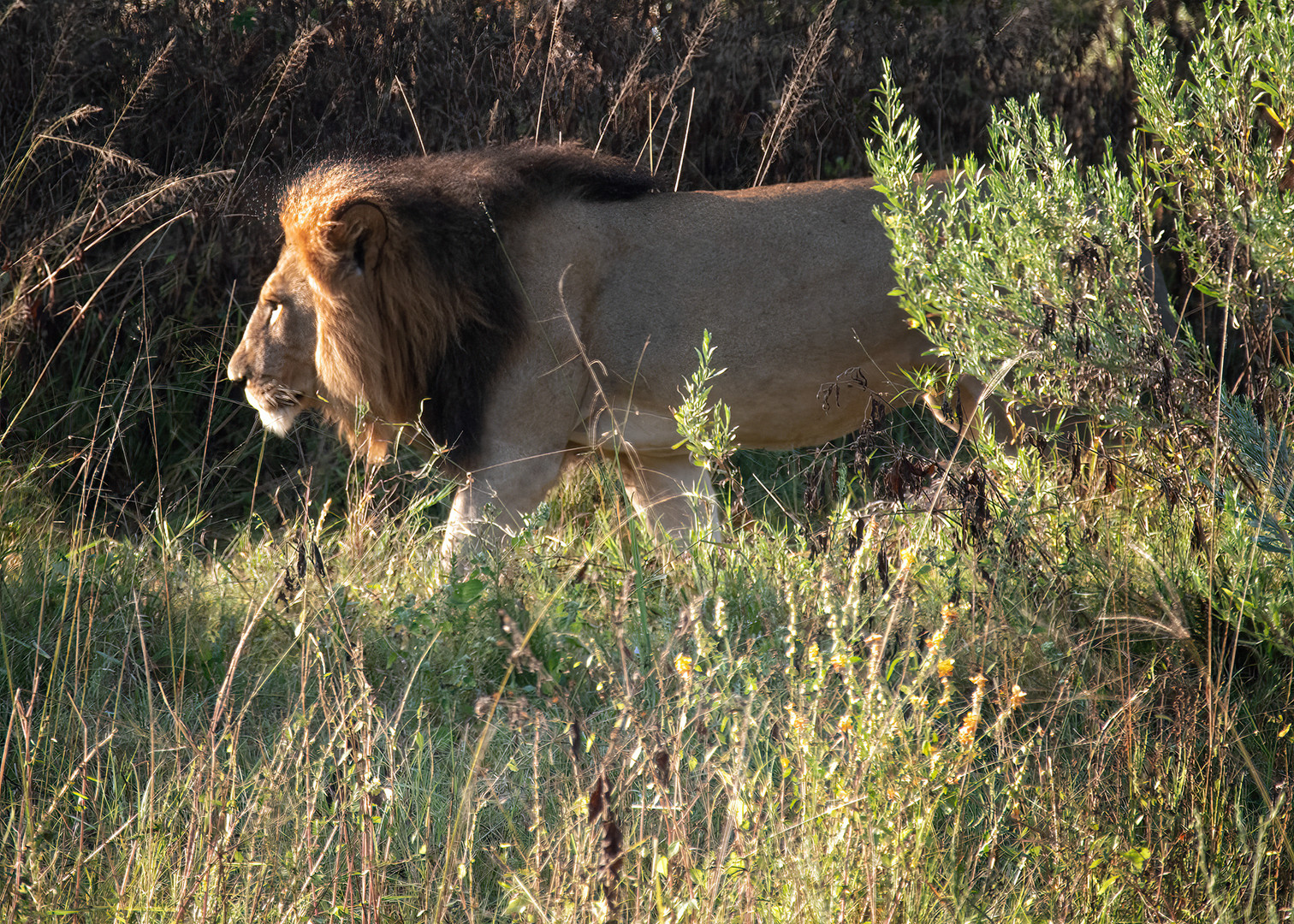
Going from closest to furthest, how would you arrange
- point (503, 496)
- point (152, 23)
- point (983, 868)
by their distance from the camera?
point (983, 868), point (503, 496), point (152, 23)

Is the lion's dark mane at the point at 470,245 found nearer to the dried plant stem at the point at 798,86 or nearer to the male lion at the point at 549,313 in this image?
the male lion at the point at 549,313

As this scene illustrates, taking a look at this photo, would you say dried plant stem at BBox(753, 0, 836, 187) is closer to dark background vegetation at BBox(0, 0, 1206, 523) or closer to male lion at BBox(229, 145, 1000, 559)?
dark background vegetation at BBox(0, 0, 1206, 523)

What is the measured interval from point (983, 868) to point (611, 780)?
2.27 feet

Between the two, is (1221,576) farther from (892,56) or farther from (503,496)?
(892,56)

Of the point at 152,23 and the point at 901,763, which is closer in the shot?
the point at 901,763

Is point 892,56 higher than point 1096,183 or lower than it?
higher

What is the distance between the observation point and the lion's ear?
13.0ft

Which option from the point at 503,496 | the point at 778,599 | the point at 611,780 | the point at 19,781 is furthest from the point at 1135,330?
the point at 19,781

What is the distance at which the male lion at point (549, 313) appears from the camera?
4113 mm

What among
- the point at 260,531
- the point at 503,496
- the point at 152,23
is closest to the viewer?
the point at 503,496

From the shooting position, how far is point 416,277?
4.09 m

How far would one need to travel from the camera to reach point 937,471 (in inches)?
130

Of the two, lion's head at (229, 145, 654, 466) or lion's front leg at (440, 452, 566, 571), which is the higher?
lion's head at (229, 145, 654, 466)

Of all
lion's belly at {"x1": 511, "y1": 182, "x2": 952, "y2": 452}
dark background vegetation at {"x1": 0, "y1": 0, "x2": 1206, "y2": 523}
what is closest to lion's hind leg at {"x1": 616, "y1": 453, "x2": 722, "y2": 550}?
lion's belly at {"x1": 511, "y1": 182, "x2": 952, "y2": 452}
